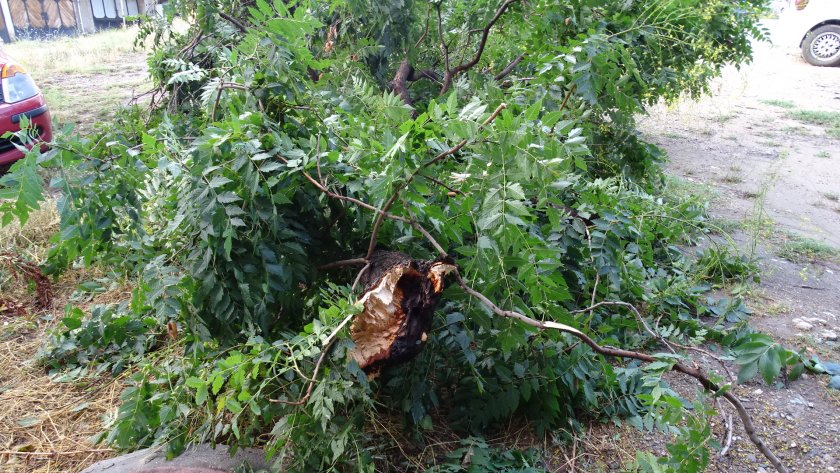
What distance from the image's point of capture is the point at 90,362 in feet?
11.5

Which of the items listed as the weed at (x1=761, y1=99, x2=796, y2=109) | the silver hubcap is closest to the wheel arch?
the silver hubcap

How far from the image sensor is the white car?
41.9 feet

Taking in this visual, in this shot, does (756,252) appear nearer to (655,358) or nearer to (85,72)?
(655,358)

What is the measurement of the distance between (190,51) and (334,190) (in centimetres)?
346

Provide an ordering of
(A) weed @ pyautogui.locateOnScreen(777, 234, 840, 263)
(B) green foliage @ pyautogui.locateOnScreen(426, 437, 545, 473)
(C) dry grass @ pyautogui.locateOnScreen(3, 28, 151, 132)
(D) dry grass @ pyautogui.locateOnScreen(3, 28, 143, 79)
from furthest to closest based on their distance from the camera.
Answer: (D) dry grass @ pyautogui.locateOnScreen(3, 28, 143, 79), (C) dry grass @ pyautogui.locateOnScreen(3, 28, 151, 132), (A) weed @ pyautogui.locateOnScreen(777, 234, 840, 263), (B) green foliage @ pyautogui.locateOnScreen(426, 437, 545, 473)

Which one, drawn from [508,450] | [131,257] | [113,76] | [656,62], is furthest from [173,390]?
[113,76]

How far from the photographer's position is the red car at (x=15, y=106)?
21.1 ft

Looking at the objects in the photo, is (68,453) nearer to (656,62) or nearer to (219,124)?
(219,124)

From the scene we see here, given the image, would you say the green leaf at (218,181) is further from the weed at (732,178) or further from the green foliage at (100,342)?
the weed at (732,178)

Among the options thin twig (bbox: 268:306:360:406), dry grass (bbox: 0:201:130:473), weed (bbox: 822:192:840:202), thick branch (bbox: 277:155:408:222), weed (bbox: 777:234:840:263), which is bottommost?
dry grass (bbox: 0:201:130:473)

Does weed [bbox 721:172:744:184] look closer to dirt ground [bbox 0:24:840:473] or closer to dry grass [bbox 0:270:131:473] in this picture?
dirt ground [bbox 0:24:840:473]

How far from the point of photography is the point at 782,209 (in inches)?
241

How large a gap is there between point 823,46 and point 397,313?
14469 mm

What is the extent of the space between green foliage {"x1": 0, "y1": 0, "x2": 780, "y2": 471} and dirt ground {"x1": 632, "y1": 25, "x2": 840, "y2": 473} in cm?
47
